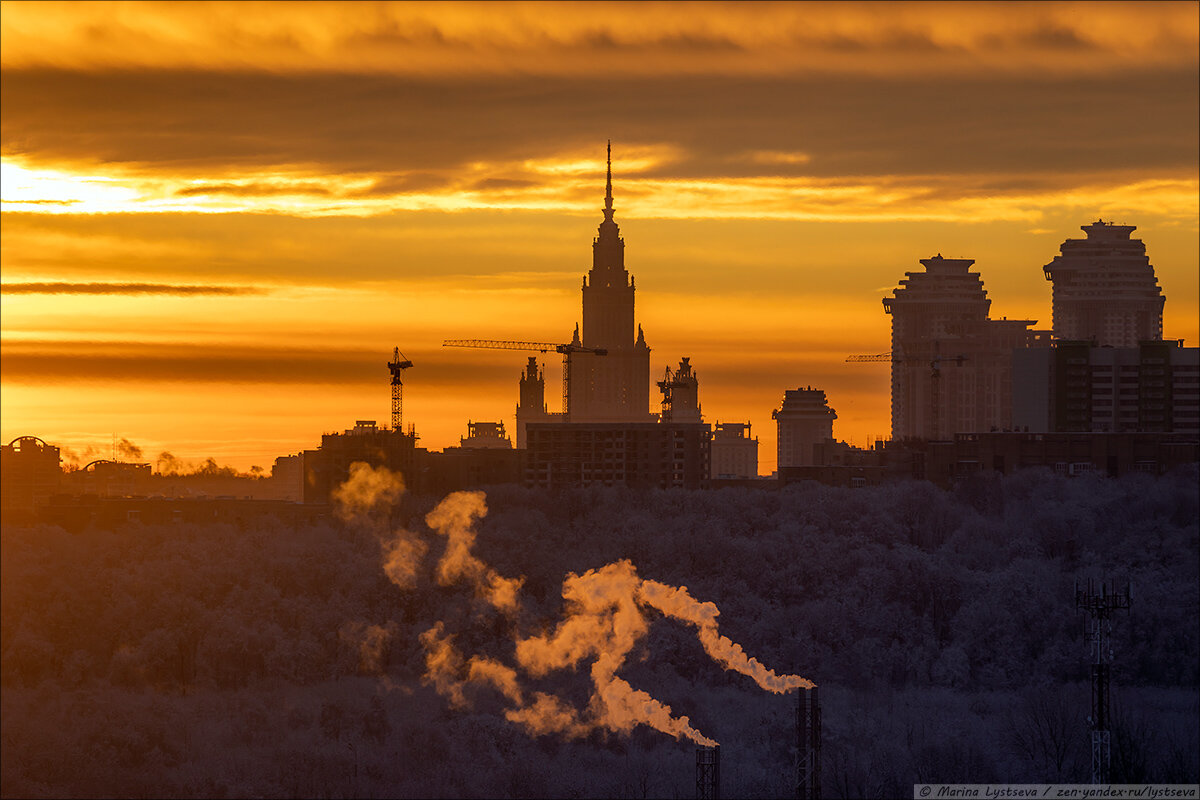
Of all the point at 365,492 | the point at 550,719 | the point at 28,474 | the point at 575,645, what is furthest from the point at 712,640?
the point at 28,474

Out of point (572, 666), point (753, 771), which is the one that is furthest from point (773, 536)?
point (753, 771)

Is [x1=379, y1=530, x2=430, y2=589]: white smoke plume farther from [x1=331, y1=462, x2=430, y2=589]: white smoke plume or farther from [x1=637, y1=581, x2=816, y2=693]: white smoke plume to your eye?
[x1=637, y1=581, x2=816, y2=693]: white smoke plume

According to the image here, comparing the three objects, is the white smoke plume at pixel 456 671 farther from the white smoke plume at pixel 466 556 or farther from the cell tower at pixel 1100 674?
the cell tower at pixel 1100 674

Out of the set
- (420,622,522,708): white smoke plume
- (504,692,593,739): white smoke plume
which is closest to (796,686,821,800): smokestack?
(504,692,593,739): white smoke plume

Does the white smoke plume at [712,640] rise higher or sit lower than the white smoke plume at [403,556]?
lower

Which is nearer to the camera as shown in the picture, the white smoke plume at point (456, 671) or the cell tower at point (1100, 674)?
the cell tower at point (1100, 674)

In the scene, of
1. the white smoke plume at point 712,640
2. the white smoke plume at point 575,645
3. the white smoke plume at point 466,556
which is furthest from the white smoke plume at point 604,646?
the white smoke plume at point 466,556

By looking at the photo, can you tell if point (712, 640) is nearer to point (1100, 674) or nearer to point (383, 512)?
point (383, 512)
